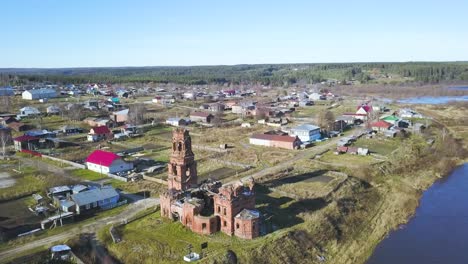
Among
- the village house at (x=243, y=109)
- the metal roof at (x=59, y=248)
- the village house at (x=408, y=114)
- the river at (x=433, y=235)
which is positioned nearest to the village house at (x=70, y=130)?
the village house at (x=243, y=109)

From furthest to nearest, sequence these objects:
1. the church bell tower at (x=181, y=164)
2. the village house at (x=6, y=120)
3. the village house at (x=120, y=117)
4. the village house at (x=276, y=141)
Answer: the village house at (x=120, y=117) < the village house at (x=6, y=120) < the village house at (x=276, y=141) < the church bell tower at (x=181, y=164)

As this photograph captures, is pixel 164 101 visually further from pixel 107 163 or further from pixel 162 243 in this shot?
pixel 162 243

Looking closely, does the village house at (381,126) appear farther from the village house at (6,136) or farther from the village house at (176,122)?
the village house at (6,136)

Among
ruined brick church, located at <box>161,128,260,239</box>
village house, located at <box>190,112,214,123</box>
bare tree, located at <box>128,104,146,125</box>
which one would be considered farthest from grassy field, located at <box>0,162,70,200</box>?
village house, located at <box>190,112,214,123</box>

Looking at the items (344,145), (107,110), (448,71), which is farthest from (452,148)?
(448,71)

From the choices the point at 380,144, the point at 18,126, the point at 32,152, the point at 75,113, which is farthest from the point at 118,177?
the point at 75,113

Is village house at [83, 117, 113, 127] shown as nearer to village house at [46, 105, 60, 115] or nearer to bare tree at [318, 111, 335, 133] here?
village house at [46, 105, 60, 115]
